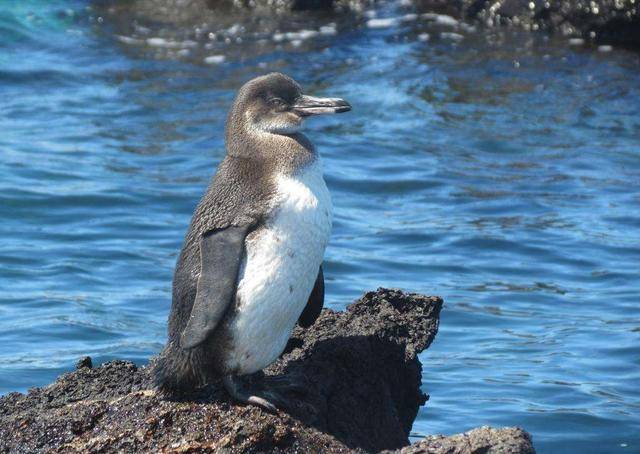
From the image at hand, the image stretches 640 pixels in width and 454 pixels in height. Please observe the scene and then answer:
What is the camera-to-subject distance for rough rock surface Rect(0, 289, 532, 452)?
5.29m

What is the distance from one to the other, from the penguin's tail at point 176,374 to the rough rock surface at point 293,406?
52 millimetres

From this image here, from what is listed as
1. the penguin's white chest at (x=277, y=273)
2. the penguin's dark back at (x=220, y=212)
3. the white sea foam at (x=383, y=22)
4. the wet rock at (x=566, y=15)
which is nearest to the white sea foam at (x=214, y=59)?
the white sea foam at (x=383, y=22)

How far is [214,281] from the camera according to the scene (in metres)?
5.62

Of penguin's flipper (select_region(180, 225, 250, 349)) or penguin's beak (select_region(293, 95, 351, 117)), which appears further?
penguin's beak (select_region(293, 95, 351, 117))

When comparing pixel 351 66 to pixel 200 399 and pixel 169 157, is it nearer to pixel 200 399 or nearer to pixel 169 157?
pixel 169 157

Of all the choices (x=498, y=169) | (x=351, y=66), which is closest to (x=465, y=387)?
(x=498, y=169)

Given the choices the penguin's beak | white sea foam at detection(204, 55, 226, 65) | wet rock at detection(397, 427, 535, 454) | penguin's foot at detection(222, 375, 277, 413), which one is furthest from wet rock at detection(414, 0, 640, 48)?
wet rock at detection(397, 427, 535, 454)

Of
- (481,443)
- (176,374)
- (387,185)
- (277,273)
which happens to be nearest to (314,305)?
(277,273)

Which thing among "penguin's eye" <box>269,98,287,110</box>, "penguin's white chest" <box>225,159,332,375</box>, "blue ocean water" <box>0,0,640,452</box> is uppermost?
"penguin's eye" <box>269,98,287,110</box>

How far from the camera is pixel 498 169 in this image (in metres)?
13.2

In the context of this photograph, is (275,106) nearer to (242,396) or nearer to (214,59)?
(242,396)

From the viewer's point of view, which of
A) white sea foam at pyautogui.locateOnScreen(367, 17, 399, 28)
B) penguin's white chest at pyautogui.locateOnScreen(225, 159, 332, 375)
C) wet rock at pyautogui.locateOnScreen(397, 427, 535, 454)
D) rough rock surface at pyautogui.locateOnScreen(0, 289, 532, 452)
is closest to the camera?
wet rock at pyautogui.locateOnScreen(397, 427, 535, 454)

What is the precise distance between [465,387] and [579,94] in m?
7.24

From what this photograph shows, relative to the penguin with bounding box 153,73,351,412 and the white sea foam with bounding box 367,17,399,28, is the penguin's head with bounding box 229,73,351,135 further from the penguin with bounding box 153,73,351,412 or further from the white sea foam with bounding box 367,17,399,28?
the white sea foam with bounding box 367,17,399,28
